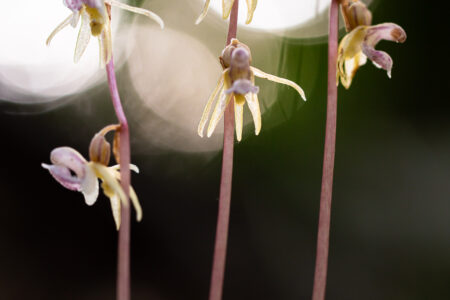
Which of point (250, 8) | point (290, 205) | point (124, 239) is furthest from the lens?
point (290, 205)

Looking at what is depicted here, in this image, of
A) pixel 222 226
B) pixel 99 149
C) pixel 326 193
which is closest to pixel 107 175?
pixel 99 149

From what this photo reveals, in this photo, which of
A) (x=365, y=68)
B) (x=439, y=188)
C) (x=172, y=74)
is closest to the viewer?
(x=439, y=188)

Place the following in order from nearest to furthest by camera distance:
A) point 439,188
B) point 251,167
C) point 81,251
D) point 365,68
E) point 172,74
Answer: point 439,188, point 365,68, point 251,167, point 81,251, point 172,74

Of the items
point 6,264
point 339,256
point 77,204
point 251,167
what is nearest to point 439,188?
point 339,256

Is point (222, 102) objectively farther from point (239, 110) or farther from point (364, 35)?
point (364, 35)

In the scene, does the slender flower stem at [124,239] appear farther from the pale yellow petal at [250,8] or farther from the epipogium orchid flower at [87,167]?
the pale yellow petal at [250,8]

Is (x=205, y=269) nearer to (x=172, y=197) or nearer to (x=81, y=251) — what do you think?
(x=172, y=197)
